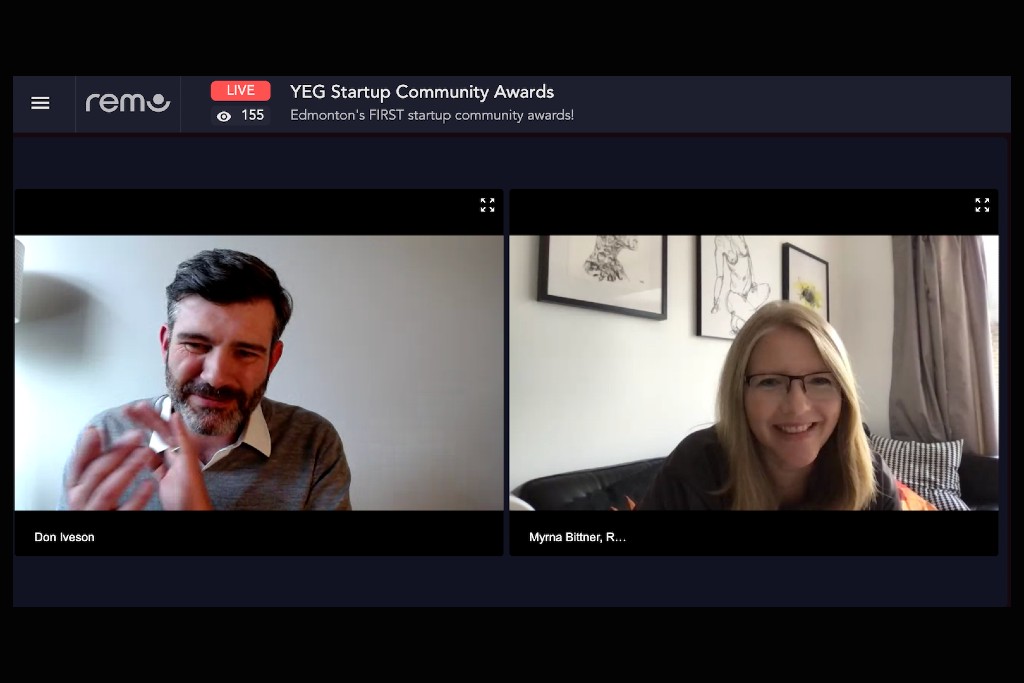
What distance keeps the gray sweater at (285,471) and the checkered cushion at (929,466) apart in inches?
42.1

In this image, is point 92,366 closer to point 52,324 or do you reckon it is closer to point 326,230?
point 52,324

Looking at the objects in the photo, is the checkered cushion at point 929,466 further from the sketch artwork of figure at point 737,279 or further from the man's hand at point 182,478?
the man's hand at point 182,478

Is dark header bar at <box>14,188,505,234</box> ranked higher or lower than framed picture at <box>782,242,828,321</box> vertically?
higher

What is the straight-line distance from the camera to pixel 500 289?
1919 millimetres

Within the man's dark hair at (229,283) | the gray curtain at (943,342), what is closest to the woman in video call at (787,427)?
the gray curtain at (943,342)

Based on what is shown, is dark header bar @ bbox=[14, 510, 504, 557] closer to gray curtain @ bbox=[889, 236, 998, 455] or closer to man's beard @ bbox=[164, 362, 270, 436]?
man's beard @ bbox=[164, 362, 270, 436]

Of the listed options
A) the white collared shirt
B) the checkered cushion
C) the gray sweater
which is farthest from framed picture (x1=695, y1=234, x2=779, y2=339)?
the white collared shirt

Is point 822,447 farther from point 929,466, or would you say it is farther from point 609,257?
point 609,257

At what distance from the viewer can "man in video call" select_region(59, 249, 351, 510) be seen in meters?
1.88

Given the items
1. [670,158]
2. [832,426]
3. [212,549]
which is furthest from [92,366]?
[832,426]

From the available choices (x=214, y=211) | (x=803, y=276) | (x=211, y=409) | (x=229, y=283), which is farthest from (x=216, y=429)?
(x=803, y=276)

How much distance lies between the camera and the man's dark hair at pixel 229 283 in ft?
6.20

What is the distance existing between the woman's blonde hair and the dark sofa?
0.51ft

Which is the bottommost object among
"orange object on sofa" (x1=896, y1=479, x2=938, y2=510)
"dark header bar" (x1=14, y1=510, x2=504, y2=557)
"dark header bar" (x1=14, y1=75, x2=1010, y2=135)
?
"dark header bar" (x1=14, y1=510, x2=504, y2=557)
